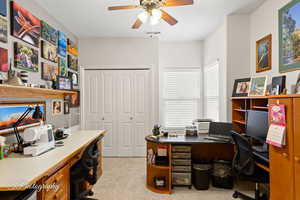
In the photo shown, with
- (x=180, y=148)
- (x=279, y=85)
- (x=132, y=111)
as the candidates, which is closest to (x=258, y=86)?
(x=279, y=85)

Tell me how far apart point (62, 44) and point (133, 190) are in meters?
2.91

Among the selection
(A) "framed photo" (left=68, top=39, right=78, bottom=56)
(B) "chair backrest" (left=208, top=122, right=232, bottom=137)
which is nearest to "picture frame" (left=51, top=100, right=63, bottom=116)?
(A) "framed photo" (left=68, top=39, right=78, bottom=56)

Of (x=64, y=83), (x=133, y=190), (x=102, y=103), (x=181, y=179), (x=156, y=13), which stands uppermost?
(x=156, y=13)

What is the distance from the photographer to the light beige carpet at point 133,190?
260 centimetres

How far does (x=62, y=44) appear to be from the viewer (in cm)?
354

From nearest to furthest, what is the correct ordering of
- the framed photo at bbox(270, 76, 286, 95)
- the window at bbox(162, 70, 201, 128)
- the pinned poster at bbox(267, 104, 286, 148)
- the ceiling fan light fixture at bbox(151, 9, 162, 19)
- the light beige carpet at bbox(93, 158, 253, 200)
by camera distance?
the pinned poster at bbox(267, 104, 286, 148) → the ceiling fan light fixture at bbox(151, 9, 162, 19) → the framed photo at bbox(270, 76, 286, 95) → the light beige carpet at bbox(93, 158, 253, 200) → the window at bbox(162, 70, 201, 128)

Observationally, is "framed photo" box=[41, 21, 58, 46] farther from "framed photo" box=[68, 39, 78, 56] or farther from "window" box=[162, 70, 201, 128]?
"window" box=[162, 70, 201, 128]

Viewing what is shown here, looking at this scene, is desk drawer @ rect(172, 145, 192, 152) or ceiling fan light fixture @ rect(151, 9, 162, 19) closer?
ceiling fan light fixture @ rect(151, 9, 162, 19)

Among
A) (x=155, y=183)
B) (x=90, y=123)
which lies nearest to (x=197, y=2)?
(x=155, y=183)

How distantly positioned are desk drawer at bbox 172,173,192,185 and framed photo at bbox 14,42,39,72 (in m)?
2.59

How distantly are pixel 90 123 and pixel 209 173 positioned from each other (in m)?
2.86

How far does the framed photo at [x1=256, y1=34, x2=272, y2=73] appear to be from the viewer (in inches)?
105

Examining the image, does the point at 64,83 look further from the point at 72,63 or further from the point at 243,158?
the point at 243,158

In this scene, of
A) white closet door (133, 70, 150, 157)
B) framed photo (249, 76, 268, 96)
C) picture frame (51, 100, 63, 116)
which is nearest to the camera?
framed photo (249, 76, 268, 96)
